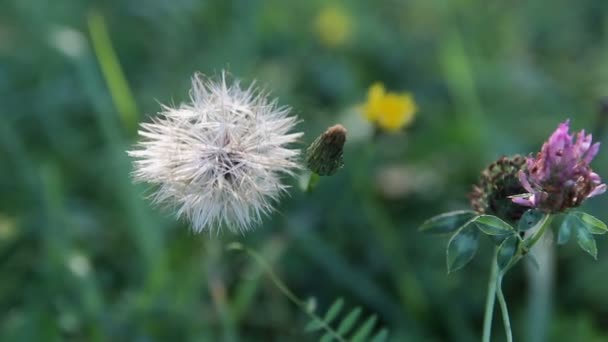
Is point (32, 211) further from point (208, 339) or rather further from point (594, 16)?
point (594, 16)

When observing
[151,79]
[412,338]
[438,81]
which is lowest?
[412,338]

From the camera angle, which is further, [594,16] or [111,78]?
[594,16]

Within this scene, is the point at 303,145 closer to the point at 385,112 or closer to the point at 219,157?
the point at 385,112

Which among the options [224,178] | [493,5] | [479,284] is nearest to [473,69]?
[493,5]

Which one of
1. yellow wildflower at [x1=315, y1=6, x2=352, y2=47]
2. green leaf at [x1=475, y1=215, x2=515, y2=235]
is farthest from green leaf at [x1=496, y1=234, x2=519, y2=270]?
yellow wildflower at [x1=315, y1=6, x2=352, y2=47]

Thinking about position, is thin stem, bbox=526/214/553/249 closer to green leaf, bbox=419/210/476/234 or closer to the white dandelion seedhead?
green leaf, bbox=419/210/476/234

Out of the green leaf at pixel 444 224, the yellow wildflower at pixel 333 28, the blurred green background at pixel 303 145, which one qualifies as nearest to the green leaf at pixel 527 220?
the green leaf at pixel 444 224
